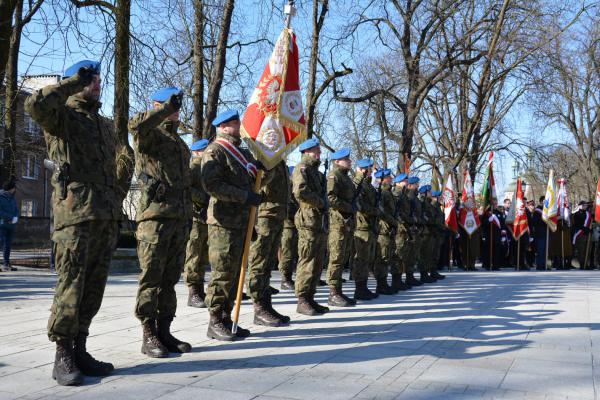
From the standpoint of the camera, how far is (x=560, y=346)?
6.09m

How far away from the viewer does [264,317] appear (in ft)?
22.3

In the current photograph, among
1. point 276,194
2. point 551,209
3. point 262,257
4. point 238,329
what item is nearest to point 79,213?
point 238,329

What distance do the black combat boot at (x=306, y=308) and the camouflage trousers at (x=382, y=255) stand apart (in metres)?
2.77

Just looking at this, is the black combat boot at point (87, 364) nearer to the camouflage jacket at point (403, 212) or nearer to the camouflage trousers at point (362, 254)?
the camouflage trousers at point (362, 254)

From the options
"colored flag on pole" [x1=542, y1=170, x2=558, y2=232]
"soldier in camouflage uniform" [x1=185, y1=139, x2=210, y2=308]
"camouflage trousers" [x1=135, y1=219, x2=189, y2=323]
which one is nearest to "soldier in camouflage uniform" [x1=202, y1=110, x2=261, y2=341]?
"camouflage trousers" [x1=135, y1=219, x2=189, y2=323]

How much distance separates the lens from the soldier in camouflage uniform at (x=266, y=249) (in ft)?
22.1

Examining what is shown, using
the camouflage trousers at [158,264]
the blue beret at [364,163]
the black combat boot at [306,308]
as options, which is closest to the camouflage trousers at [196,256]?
the black combat boot at [306,308]

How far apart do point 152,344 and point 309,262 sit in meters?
2.82

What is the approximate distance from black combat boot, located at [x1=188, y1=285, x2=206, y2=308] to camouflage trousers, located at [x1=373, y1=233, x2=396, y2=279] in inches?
123

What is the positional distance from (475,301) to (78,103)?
267 inches

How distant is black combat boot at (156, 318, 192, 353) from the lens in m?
5.35

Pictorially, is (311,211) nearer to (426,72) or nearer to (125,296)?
(125,296)

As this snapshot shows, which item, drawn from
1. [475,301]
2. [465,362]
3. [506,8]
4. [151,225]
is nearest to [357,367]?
[465,362]

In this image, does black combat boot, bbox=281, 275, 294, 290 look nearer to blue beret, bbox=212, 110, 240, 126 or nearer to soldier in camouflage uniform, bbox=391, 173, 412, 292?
soldier in camouflage uniform, bbox=391, 173, 412, 292
